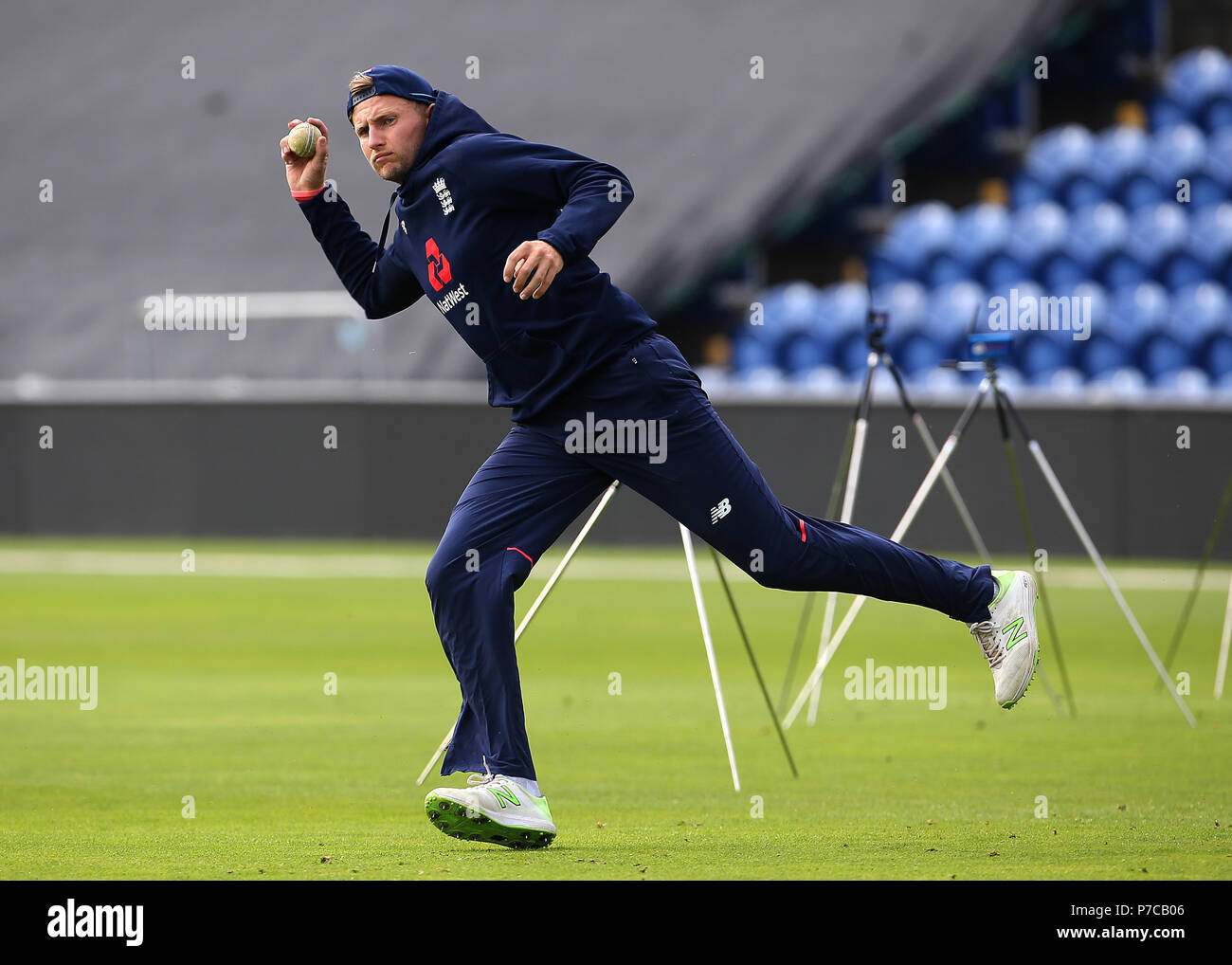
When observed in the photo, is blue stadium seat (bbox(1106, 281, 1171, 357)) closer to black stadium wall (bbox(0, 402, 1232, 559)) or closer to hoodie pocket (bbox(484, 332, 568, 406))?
black stadium wall (bbox(0, 402, 1232, 559))

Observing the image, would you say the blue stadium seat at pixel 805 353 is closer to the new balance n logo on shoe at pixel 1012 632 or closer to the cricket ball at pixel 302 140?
the new balance n logo on shoe at pixel 1012 632

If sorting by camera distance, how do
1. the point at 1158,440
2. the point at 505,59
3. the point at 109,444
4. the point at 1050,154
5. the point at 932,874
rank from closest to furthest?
the point at 932,874 → the point at 1158,440 → the point at 109,444 → the point at 1050,154 → the point at 505,59

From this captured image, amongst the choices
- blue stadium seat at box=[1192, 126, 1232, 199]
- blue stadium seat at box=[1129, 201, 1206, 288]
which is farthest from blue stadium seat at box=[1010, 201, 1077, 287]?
blue stadium seat at box=[1192, 126, 1232, 199]

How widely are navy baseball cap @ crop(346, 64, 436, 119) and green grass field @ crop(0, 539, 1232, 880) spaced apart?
2.33m

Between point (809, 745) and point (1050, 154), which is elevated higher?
point (1050, 154)

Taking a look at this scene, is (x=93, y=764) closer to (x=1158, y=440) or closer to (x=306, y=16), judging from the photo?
(x=1158, y=440)

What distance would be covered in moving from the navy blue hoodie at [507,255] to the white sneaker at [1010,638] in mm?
1538

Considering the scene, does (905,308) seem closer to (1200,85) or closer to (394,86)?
(1200,85)

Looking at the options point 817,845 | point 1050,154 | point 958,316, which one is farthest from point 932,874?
point 1050,154

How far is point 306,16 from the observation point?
2612cm

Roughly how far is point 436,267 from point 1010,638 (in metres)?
2.25

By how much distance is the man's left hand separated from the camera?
499cm

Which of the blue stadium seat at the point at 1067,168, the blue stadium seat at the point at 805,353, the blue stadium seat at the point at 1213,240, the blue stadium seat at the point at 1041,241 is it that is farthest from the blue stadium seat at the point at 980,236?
the blue stadium seat at the point at 1213,240
